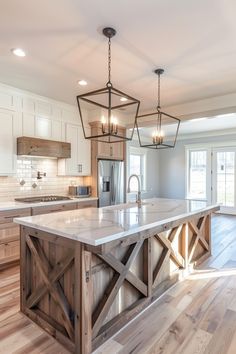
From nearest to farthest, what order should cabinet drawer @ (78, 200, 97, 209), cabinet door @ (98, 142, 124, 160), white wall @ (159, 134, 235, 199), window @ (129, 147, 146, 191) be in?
cabinet drawer @ (78, 200, 97, 209) < cabinet door @ (98, 142, 124, 160) < window @ (129, 147, 146, 191) < white wall @ (159, 134, 235, 199)

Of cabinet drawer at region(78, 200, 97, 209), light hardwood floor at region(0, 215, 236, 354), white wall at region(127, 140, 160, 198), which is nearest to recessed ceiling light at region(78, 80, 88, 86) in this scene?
cabinet drawer at region(78, 200, 97, 209)

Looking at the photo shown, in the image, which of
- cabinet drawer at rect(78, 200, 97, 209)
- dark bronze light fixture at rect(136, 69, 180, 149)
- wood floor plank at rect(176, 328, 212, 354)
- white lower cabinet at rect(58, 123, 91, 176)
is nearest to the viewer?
wood floor plank at rect(176, 328, 212, 354)

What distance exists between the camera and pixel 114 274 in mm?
2066

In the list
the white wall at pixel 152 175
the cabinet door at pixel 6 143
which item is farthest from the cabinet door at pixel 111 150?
the white wall at pixel 152 175

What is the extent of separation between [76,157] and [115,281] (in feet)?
10.4

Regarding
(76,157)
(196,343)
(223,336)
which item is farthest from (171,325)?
(76,157)

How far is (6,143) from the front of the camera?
12.1 feet

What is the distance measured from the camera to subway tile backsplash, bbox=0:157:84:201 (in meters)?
3.96

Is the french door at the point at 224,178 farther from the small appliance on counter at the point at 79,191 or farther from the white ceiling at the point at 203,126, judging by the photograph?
the small appliance on counter at the point at 79,191

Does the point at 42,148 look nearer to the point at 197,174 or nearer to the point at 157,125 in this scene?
the point at 157,125

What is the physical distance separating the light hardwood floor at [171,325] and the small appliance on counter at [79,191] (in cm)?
199

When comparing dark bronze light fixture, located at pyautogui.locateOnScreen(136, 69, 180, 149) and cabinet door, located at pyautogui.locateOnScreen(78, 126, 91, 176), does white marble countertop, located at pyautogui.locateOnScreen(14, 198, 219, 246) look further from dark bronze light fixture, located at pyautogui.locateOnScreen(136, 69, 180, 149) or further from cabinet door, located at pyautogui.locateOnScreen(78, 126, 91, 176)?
cabinet door, located at pyautogui.locateOnScreen(78, 126, 91, 176)

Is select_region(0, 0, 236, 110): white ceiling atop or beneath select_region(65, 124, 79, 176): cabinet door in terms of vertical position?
atop

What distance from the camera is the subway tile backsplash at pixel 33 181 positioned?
396 cm
